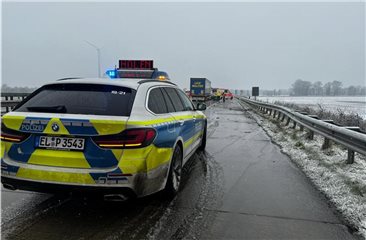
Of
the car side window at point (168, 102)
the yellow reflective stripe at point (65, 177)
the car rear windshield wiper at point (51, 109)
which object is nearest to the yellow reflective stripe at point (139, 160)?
the yellow reflective stripe at point (65, 177)

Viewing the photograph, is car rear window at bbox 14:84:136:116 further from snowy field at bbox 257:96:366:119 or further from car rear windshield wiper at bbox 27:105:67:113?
snowy field at bbox 257:96:366:119

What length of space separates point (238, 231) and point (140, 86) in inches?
87.5

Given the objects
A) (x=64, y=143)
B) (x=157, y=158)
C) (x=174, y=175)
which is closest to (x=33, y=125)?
(x=64, y=143)

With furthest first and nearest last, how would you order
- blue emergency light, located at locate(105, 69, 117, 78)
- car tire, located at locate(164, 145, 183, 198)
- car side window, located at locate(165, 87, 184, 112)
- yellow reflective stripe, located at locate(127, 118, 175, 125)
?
blue emergency light, located at locate(105, 69, 117, 78) → car side window, located at locate(165, 87, 184, 112) → car tire, located at locate(164, 145, 183, 198) → yellow reflective stripe, located at locate(127, 118, 175, 125)

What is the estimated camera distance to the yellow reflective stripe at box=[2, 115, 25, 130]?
355cm

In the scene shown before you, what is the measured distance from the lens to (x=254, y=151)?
8188mm

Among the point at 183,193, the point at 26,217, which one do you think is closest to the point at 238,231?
the point at 183,193

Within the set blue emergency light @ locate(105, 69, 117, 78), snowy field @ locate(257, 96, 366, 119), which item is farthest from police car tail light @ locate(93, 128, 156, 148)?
snowy field @ locate(257, 96, 366, 119)

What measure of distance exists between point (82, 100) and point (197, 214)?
2.08 m

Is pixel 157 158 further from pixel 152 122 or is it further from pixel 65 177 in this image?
pixel 65 177

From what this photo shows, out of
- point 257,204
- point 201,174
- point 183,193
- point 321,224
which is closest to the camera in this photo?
point 321,224

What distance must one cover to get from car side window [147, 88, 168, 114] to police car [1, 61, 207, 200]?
9 centimetres

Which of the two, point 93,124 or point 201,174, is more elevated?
point 93,124

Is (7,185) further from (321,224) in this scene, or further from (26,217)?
(321,224)
